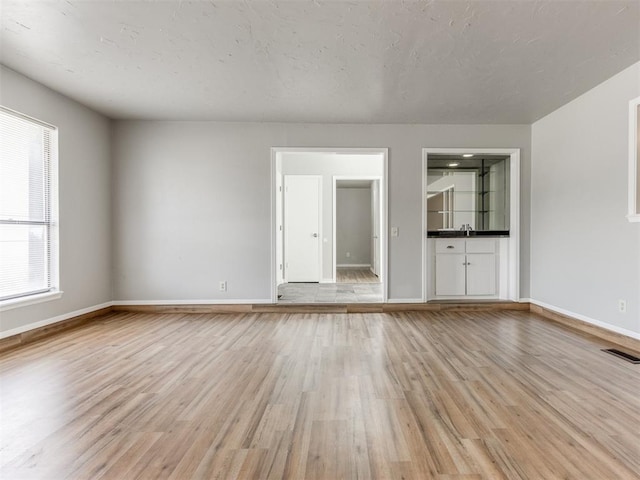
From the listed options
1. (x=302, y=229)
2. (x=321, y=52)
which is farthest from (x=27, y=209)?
(x=302, y=229)

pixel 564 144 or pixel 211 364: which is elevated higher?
pixel 564 144

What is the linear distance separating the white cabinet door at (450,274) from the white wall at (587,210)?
92cm

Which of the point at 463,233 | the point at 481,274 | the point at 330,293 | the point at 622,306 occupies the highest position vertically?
the point at 463,233

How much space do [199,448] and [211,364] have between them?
111 cm

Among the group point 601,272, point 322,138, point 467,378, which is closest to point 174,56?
point 322,138

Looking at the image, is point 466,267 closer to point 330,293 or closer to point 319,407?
point 330,293

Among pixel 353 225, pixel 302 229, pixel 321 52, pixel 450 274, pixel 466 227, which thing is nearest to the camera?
pixel 321 52

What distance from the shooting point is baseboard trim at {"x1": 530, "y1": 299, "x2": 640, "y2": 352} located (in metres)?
2.99

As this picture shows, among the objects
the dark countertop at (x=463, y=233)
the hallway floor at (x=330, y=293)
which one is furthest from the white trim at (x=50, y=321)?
the dark countertop at (x=463, y=233)

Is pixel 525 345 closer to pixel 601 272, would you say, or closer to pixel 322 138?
pixel 601 272

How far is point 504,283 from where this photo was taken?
15.6ft

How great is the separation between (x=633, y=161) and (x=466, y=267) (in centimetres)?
225

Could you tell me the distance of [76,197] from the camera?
3840 mm

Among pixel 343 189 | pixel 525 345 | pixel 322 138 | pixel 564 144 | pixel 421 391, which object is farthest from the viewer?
pixel 343 189
